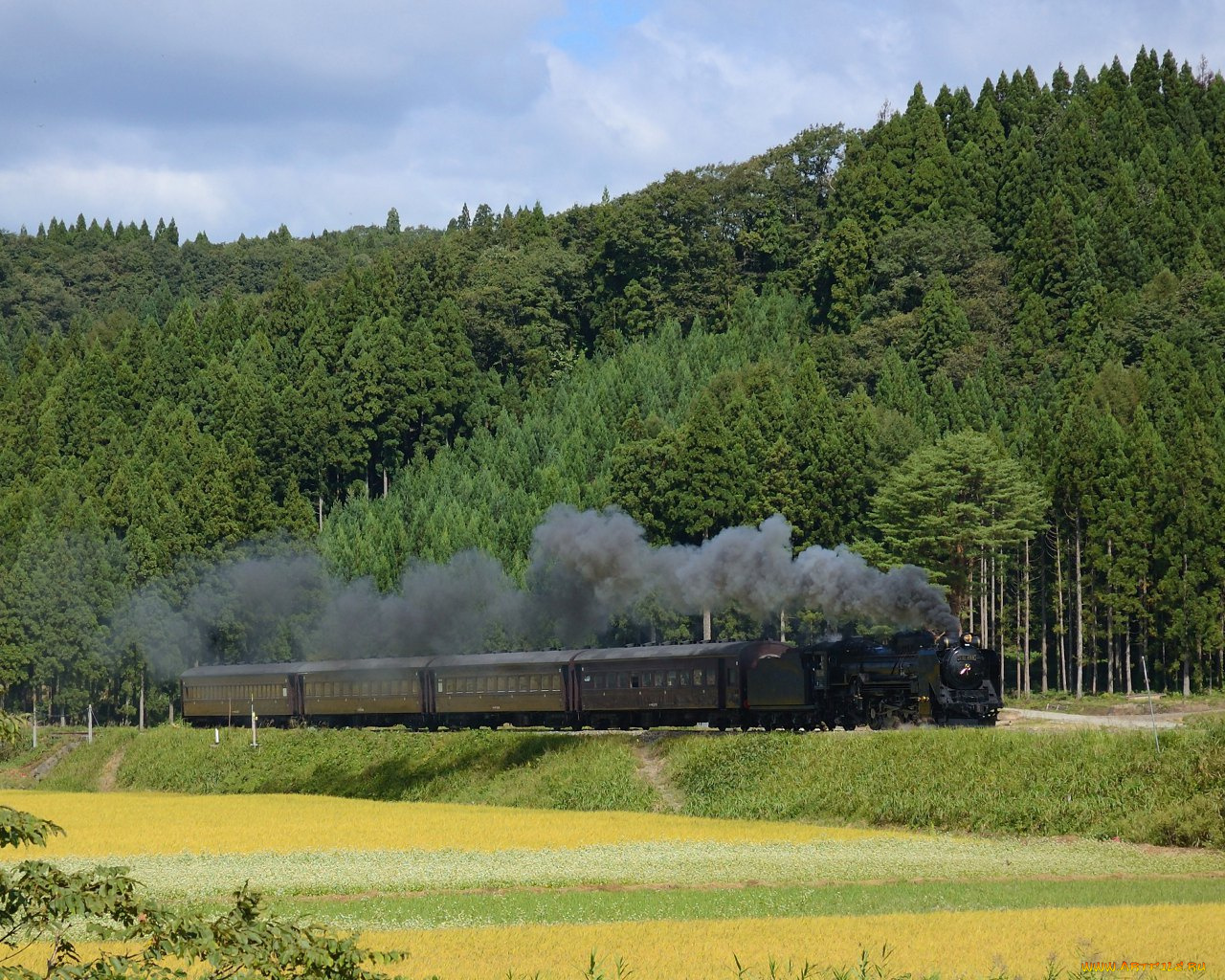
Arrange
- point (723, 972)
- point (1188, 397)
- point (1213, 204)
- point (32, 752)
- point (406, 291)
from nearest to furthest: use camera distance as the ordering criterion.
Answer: point (723, 972) → point (32, 752) → point (1188, 397) → point (1213, 204) → point (406, 291)

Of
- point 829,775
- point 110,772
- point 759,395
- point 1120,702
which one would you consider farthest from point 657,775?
point 759,395

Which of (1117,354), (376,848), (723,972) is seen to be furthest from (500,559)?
(723,972)

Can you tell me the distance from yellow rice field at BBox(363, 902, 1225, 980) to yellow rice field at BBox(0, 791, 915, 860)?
483 inches

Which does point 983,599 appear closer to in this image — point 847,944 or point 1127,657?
point 1127,657

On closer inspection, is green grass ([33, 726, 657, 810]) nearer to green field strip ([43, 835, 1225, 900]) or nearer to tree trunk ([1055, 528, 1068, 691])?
green field strip ([43, 835, 1225, 900])

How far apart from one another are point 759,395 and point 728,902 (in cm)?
6458

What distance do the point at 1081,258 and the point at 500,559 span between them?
49.2 m

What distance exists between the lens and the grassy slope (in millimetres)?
37594

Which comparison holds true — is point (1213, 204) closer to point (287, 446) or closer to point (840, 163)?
point (840, 163)

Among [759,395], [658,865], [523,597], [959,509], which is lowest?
[658,865]

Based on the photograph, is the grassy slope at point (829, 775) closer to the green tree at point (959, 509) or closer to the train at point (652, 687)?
the train at point (652, 687)

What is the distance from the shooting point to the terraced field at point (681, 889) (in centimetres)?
2277

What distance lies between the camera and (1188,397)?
8425 centimetres

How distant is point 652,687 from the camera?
A: 53.3 metres
